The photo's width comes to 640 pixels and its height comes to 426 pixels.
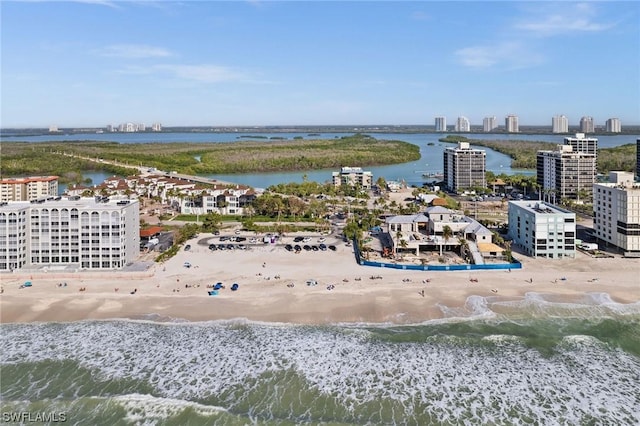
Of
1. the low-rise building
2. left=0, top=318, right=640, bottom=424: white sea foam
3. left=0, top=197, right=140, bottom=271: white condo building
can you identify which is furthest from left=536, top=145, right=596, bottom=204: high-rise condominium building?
left=0, top=197, right=140, bottom=271: white condo building

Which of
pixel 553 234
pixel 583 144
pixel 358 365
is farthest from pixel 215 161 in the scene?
pixel 358 365

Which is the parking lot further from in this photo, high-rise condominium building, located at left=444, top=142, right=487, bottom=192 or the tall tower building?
the tall tower building

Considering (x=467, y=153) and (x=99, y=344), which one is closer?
(x=99, y=344)

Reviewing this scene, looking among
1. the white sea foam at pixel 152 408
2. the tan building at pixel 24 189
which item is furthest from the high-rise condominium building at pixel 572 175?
the tan building at pixel 24 189

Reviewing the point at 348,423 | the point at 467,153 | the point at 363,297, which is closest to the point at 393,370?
the point at 348,423

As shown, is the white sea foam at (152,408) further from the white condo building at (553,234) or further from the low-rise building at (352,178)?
the low-rise building at (352,178)

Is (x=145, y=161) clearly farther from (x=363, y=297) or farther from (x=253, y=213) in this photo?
(x=363, y=297)
